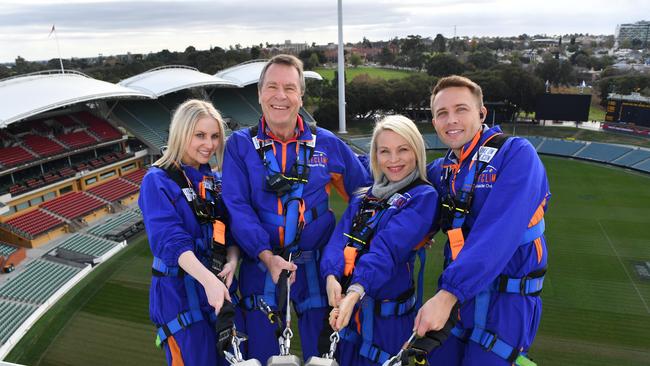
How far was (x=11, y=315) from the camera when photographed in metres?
15.8

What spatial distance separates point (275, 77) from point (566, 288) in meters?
17.9

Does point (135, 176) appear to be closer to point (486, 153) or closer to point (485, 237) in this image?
point (486, 153)

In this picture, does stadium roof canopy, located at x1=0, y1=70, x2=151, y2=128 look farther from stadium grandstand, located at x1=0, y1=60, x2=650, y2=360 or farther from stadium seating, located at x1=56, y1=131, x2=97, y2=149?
stadium seating, located at x1=56, y1=131, x2=97, y2=149

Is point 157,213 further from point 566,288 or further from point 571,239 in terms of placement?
point 571,239

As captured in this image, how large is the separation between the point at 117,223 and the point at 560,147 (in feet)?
127

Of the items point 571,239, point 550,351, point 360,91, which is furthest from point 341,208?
point 360,91

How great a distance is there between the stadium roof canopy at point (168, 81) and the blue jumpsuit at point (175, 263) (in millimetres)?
32052

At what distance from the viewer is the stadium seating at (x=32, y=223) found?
22641mm

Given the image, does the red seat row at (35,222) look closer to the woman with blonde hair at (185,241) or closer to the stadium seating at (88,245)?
the stadium seating at (88,245)

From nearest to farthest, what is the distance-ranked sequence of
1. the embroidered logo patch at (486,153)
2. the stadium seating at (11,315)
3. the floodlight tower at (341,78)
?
the embroidered logo patch at (486,153) < the stadium seating at (11,315) < the floodlight tower at (341,78)

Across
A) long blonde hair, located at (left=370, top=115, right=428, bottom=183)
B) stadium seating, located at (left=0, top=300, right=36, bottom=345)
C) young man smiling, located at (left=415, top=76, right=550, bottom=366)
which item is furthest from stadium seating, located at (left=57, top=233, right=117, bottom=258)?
young man smiling, located at (left=415, top=76, right=550, bottom=366)

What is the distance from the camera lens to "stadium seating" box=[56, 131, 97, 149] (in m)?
29.3

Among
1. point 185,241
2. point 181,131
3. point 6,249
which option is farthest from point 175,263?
point 6,249

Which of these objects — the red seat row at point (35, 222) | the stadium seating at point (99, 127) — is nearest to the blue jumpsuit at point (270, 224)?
the red seat row at point (35, 222)
